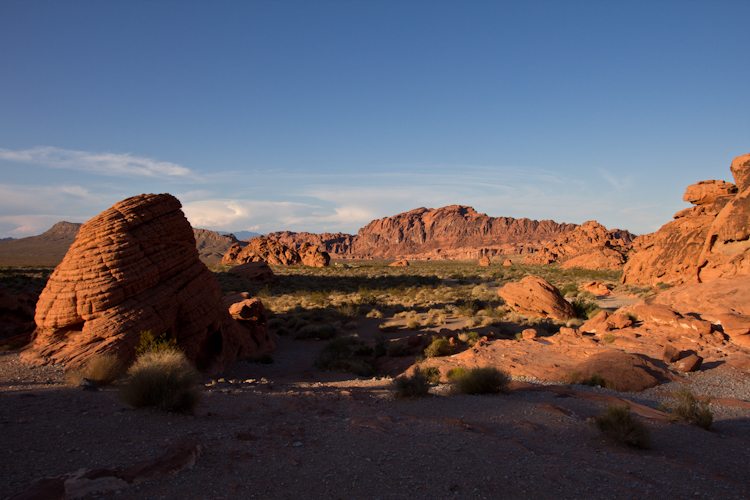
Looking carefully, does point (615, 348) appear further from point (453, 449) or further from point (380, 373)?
point (453, 449)

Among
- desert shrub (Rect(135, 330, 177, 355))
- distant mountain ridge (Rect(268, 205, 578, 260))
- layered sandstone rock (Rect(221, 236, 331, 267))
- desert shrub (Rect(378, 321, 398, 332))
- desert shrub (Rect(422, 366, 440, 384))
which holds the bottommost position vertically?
desert shrub (Rect(378, 321, 398, 332))

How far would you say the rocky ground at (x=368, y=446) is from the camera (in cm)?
369

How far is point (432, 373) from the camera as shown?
10.0m

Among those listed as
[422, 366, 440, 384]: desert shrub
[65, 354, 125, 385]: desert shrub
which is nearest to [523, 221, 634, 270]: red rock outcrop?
[422, 366, 440, 384]: desert shrub

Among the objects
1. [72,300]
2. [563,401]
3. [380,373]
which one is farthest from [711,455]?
[72,300]

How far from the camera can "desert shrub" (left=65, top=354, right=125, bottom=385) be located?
23.9ft

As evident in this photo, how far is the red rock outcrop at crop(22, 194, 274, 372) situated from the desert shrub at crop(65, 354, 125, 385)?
475 mm

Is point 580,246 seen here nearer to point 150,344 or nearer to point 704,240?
point 704,240

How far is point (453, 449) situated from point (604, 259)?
5230 cm

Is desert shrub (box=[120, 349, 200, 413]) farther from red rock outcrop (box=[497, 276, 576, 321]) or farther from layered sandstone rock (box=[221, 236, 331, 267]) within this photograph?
layered sandstone rock (box=[221, 236, 331, 267])

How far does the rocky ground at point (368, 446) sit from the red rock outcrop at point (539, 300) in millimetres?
9862

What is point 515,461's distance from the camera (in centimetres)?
441

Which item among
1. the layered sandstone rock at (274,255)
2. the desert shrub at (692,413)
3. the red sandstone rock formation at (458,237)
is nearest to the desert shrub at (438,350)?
the desert shrub at (692,413)

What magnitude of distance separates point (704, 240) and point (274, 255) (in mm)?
54782
